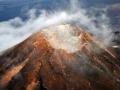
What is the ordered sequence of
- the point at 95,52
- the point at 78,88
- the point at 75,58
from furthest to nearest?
the point at 95,52 → the point at 75,58 → the point at 78,88

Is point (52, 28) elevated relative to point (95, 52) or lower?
elevated

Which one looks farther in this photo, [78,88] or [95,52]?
[95,52]

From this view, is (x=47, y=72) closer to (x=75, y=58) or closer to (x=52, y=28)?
(x=75, y=58)

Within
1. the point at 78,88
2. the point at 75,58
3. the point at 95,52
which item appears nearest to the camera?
the point at 78,88

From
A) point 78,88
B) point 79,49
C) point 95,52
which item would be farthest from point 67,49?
point 78,88

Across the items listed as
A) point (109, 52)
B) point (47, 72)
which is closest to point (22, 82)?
point (47, 72)

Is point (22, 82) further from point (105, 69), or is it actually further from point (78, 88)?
point (105, 69)
